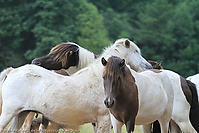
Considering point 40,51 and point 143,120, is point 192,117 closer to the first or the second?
point 143,120

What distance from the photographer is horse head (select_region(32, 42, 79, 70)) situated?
5.22 meters

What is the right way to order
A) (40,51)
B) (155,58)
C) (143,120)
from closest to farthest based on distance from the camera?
(143,120) → (40,51) → (155,58)

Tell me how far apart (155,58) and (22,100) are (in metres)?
21.7

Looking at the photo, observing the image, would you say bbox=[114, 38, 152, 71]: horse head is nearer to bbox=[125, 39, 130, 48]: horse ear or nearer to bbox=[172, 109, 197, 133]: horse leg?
bbox=[125, 39, 130, 48]: horse ear

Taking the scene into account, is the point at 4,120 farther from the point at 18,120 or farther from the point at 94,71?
the point at 94,71

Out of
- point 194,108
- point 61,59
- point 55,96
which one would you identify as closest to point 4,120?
point 55,96

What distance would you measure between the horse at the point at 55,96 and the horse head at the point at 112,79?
1.18 metres

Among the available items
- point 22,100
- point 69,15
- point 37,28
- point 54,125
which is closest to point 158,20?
point 69,15

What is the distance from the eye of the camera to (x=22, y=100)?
409cm

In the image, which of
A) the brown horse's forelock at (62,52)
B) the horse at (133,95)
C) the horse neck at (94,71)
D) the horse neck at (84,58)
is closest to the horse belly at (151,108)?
the horse at (133,95)

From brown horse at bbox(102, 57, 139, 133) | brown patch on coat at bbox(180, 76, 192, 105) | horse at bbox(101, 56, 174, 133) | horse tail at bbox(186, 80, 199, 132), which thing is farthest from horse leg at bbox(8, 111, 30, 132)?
horse tail at bbox(186, 80, 199, 132)

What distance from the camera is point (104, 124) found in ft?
14.2

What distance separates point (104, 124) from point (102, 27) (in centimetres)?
1814

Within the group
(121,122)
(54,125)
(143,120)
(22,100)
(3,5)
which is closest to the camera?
(121,122)
